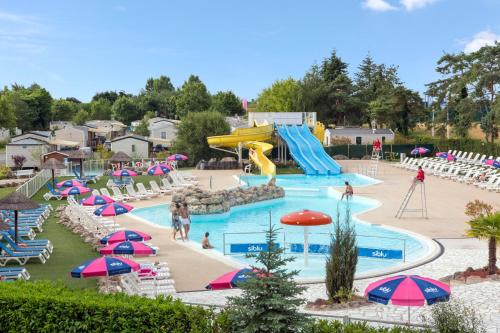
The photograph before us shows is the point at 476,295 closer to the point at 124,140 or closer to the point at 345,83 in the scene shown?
the point at 124,140

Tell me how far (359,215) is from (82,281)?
13.3 meters

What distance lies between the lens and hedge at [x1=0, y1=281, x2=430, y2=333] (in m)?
9.05

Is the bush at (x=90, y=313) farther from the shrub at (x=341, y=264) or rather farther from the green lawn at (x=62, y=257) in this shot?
the shrub at (x=341, y=264)

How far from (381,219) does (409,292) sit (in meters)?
14.2

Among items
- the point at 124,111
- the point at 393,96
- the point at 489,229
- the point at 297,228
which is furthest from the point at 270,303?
the point at 124,111

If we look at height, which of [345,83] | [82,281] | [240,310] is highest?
[345,83]

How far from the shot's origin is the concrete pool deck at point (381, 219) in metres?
15.5

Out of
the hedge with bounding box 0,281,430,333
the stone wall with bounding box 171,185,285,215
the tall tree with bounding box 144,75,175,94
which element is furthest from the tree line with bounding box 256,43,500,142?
the tall tree with bounding box 144,75,175,94

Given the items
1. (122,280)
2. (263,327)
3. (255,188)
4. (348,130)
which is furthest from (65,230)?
(348,130)

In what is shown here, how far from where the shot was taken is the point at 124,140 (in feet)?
184

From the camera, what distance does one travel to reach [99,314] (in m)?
9.62

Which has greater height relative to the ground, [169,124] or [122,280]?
[169,124]

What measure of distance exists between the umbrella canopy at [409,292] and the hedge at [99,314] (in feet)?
3.86

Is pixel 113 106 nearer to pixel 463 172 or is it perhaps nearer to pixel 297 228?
pixel 463 172
